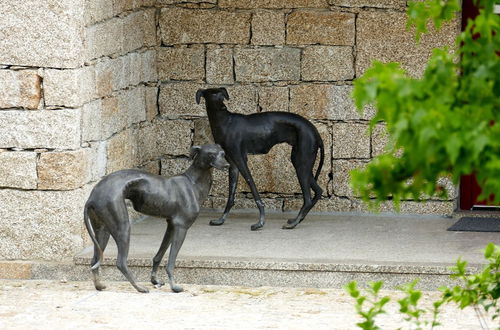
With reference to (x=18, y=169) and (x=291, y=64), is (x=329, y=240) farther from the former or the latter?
(x=18, y=169)

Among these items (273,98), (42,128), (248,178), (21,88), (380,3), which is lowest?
(248,178)

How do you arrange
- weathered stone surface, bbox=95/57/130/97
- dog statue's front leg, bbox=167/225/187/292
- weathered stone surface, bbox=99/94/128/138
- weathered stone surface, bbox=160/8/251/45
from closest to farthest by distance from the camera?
dog statue's front leg, bbox=167/225/187/292
weathered stone surface, bbox=95/57/130/97
weathered stone surface, bbox=99/94/128/138
weathered stone surface, bbox=160/8/251/45

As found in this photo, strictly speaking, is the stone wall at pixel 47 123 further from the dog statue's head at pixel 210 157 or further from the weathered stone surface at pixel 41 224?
the dog statue's head at pixel 210 157

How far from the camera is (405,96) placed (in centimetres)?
282

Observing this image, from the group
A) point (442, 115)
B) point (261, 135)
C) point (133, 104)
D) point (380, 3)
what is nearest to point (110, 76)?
point (133, 104)

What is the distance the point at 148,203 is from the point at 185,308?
74 cm

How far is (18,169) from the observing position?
7824 millimetres

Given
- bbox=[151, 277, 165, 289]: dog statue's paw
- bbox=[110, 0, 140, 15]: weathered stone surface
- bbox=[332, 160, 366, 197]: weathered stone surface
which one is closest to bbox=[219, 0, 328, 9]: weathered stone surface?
bbox=[110, 0, 140, 15]: weathered stone surface

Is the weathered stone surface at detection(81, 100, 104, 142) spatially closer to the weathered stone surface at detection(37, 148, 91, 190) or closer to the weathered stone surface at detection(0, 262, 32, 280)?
the weathered stone surface at detection(37, 148, 91, 190)

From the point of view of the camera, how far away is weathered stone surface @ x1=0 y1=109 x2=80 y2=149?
306 inches

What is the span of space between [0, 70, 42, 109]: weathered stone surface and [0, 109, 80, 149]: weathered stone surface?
6cm

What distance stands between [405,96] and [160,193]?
452cm

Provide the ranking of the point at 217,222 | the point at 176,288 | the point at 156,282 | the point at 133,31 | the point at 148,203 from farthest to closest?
the point at 133,31, the point at 217,222, the point at 156,282, the point at 176,288, the point at 148,203

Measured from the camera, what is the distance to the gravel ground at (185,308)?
6.63 meters
